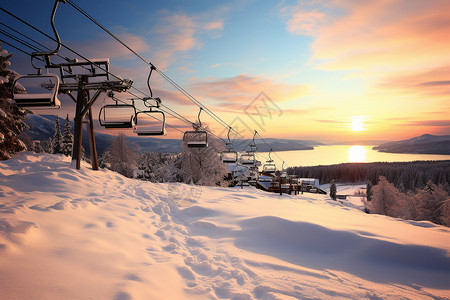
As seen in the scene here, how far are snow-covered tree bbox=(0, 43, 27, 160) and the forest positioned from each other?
76.6 meters

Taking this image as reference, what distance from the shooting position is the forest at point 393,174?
91750 mm

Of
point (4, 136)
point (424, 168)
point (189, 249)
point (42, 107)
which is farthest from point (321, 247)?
point (424, 168)

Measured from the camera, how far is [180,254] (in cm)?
546

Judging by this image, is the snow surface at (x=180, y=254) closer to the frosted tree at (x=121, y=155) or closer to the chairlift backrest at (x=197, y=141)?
the chairlift backrest at (x=197, y=141)

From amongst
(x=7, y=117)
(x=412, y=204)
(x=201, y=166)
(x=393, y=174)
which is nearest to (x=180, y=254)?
(x=7, y=117)

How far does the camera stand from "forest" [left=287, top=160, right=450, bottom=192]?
301ft

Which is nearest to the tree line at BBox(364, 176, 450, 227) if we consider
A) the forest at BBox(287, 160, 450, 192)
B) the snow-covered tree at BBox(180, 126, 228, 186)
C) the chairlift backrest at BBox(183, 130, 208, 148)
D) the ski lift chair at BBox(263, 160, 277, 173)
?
the ski lift chair at BBox(263, 160, 277, 173)

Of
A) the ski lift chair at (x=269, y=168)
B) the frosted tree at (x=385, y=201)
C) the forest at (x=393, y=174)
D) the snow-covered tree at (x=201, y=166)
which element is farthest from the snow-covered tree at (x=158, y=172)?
the forest at (x=393, y=174)

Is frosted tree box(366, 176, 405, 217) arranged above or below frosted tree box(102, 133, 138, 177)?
below

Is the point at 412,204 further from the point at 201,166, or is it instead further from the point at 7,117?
the point at 7,117

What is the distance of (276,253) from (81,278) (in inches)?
185

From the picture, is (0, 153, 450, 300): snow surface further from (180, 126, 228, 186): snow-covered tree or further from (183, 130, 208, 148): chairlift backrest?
(180, 126, 228, 186): snow-covered tree

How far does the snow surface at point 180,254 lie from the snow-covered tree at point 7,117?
7901mm

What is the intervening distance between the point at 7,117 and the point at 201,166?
20989mm
